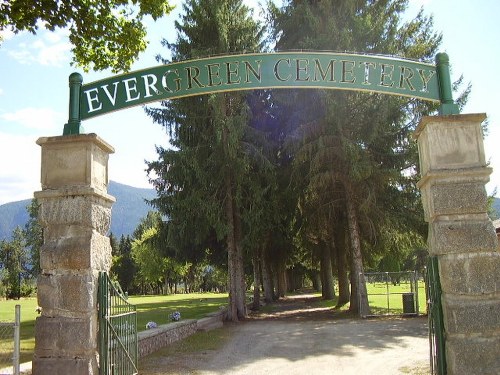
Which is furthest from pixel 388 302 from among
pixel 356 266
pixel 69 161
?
pixel 69 161

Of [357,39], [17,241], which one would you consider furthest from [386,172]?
[17,241]

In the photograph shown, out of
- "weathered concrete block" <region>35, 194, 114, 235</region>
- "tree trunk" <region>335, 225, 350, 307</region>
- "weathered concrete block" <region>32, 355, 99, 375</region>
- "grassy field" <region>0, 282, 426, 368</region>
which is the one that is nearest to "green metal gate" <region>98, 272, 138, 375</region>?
"weathered concrete block" <region>32, 355, 99, 375</region>

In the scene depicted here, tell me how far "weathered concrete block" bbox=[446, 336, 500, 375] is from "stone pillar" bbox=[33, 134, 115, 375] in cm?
411

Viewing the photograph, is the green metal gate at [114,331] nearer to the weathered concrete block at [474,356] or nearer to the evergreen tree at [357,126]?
the weathered concrete block at [474,356]

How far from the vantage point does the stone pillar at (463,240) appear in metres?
5.45

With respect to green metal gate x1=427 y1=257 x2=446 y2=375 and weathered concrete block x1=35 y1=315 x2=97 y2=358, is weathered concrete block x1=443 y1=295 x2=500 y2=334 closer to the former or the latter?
green metal gate x1=427 y1=257 x2=446 y2=375

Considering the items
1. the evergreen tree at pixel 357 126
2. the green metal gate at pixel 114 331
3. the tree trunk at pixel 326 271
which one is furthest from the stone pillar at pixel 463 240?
the tree trunk at pixel 326 271

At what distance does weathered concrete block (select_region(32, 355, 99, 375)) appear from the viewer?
5707 mm

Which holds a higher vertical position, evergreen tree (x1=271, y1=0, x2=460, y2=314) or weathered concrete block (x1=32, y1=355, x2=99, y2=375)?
evergreen tree (x1=271, y1=0, x2=460, y2=314)

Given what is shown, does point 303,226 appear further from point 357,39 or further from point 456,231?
point 456,231

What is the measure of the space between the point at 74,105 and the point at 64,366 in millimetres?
3187

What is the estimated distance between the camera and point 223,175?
19766 millimetres

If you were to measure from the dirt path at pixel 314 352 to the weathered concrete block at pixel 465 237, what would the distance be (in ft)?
14.4

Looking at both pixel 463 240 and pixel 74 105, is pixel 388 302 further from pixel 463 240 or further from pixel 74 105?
pixel 74 105
